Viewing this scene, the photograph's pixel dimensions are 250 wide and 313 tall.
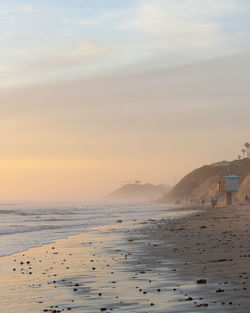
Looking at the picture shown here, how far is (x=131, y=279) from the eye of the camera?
14.1 m

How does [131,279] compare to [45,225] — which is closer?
[131,279]

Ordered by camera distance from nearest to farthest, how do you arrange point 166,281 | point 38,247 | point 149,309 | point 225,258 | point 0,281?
point 149,309 → point 166,281 → point 0,281 → point 225,258 → point 38,247

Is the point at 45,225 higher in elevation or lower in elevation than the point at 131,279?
lower

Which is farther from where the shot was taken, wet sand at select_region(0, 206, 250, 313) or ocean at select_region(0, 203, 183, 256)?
ocean at select_region(0, 203, 183, 256)

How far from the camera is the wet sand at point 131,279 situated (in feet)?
34.9

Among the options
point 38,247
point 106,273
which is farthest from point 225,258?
point 38,247

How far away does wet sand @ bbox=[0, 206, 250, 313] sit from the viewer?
10.6 m

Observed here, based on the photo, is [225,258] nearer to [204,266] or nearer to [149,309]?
[204,266]

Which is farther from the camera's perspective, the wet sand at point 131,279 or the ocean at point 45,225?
the ocean at point 45,225

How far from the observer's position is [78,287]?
13.1m

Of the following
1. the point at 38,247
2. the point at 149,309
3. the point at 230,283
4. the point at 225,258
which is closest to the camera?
the point at 149,309

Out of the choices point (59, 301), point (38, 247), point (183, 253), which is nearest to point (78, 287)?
point (59, 301)

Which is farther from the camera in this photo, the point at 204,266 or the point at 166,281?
the point at 204,266

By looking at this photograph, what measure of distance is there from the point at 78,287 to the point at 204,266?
459cm
